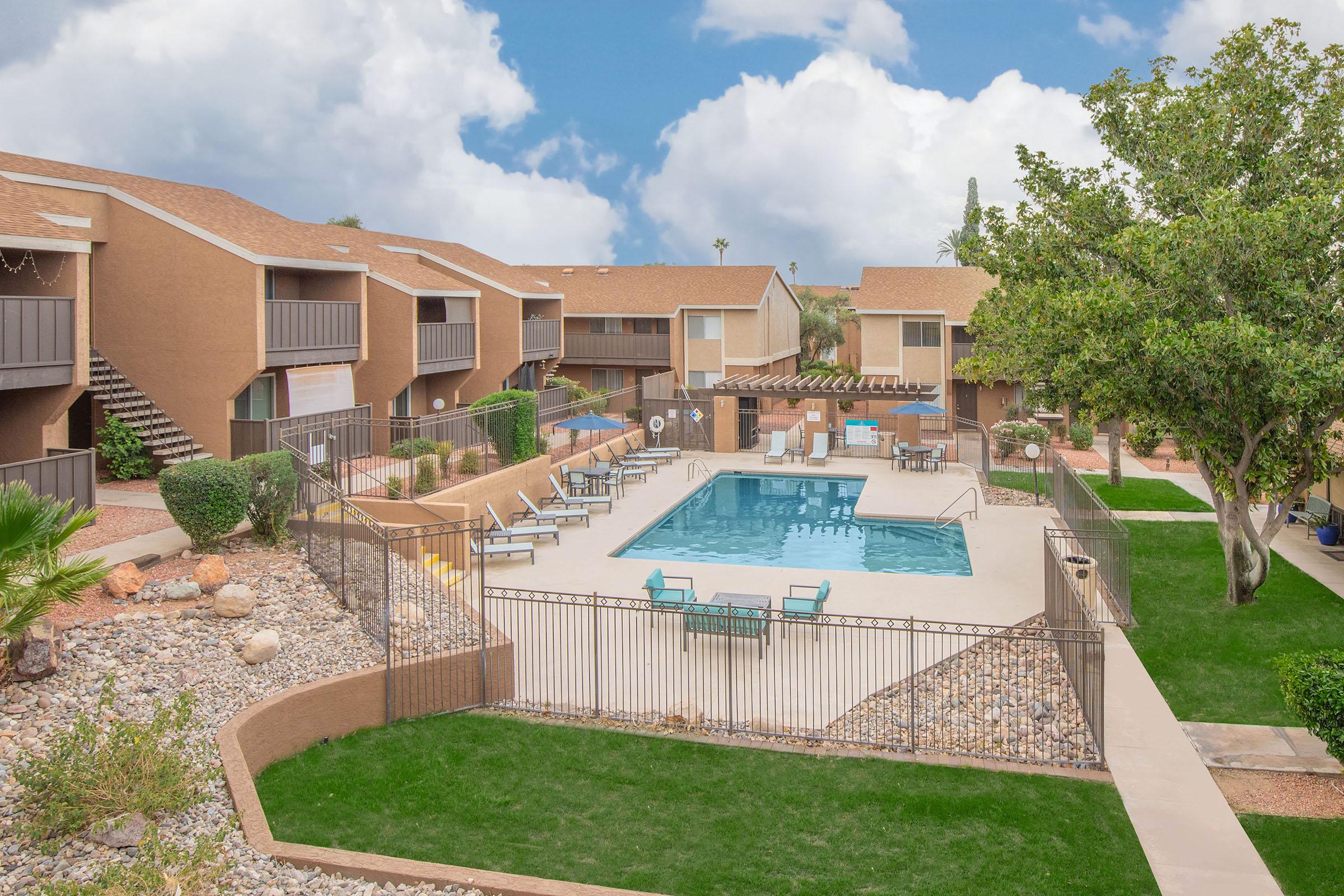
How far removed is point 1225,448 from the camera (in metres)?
17.4

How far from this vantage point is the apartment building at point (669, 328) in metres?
46.9

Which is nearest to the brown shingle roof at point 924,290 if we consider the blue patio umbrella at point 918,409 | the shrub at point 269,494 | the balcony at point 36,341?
the blue patio umbrella at point 918,409

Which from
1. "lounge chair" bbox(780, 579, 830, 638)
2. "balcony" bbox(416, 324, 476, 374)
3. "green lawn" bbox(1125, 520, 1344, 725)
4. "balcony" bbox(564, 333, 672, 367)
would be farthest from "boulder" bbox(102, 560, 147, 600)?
"balcony" bbox(564, 333, 672, 367)

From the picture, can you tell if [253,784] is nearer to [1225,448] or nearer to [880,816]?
[880,816]

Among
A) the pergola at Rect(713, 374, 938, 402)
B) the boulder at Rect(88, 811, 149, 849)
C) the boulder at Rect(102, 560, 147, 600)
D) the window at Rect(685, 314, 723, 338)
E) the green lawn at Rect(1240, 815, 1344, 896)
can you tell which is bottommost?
the green lawn at Rect(1240, 815, 1344, 896)

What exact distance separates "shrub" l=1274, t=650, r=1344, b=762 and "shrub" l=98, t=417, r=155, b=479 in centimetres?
2191

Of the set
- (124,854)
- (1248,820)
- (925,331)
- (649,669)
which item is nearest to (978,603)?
(649,669)

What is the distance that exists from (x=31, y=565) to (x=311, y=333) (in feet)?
51.1

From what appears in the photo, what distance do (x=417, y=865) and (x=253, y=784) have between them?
2.62 meters

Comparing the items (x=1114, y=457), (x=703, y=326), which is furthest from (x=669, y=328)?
(x=1114, y=457)

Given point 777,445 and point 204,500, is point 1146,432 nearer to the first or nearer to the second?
point 204,500

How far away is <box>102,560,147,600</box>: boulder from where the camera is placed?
14.8 m

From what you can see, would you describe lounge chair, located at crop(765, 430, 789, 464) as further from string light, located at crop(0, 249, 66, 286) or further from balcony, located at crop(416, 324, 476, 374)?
string light, located at crop(0, 249, 66, 286)

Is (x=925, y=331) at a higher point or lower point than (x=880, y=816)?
higher
